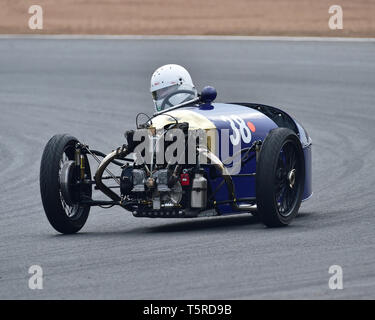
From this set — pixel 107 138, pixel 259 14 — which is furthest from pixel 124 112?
pixel 259 14

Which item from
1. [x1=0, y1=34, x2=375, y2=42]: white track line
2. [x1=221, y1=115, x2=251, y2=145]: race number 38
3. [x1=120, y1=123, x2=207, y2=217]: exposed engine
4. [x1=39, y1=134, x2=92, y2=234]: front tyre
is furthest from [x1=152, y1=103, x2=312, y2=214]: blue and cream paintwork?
[x1=0, y1=34, x2=375, y2=42]: white track line

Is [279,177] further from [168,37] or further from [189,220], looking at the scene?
[168,37]

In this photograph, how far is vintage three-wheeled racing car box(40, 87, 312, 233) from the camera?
36.3ft

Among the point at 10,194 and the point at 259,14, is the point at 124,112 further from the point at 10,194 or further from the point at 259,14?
the point at 259,14

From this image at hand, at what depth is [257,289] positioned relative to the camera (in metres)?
8.35

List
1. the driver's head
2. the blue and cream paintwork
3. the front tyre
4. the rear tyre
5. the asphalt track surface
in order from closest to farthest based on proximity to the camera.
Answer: the asphalt track surface
the rear tyre
the front tyre
the blue and cream paintwork
the driver's head

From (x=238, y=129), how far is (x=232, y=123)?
0.09m

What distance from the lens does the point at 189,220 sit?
41.8ft

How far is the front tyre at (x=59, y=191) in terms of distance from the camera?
36.7ft

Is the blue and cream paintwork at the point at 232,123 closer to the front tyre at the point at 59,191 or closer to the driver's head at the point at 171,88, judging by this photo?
the driver's head at the point at 171,88

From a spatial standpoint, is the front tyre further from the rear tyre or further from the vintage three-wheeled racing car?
the rear tyre

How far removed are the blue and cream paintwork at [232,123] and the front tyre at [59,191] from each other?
95 centimetres

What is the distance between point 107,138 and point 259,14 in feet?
41.1

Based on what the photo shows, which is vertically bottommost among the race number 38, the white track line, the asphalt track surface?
the asphalt track surface
